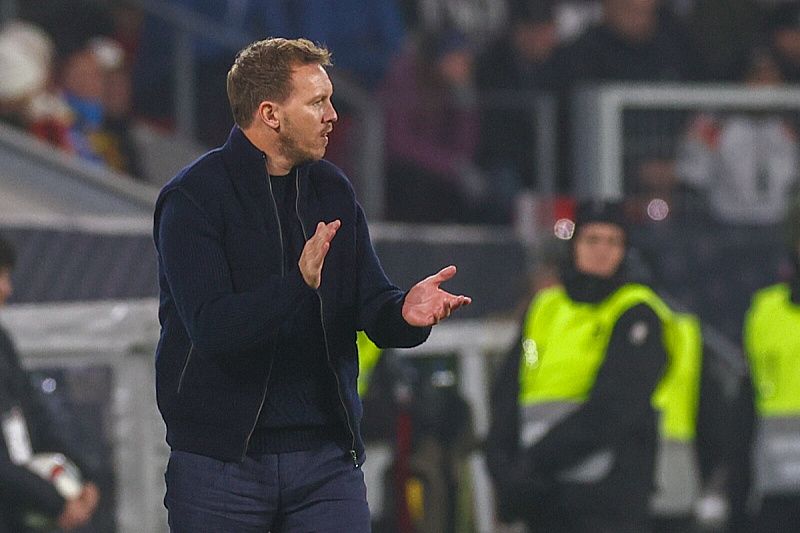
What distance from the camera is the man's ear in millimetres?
3496

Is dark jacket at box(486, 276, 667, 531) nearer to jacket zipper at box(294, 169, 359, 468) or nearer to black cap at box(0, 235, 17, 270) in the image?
black cap at box(0, 235, 17, 270)

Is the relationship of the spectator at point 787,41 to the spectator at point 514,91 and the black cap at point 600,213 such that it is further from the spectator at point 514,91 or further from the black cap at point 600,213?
the black cap at point 600,213

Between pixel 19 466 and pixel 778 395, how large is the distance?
2.88 m

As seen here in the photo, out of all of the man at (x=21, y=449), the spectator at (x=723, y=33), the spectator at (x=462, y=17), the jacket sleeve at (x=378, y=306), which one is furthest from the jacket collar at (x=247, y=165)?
the spectator at (x=723, y=33)

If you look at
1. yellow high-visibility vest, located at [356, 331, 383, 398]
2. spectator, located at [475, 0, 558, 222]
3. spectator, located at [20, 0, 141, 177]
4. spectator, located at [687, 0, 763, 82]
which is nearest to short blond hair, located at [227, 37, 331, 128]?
yellow high-visibility vest, located at [356, 331, 383, 398]

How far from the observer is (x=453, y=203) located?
961 centimetres

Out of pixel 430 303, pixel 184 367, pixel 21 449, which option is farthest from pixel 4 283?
pixel 430 303

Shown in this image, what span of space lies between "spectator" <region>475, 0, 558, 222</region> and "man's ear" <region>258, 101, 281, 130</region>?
575 cm

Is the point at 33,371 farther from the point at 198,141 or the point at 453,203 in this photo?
the point at 453,203

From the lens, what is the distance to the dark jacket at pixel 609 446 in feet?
18.1

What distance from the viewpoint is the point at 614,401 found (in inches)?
216

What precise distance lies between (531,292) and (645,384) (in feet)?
7.02

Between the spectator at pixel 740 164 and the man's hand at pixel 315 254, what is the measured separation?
5380mm

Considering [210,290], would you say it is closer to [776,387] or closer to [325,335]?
Result: [325,335]
